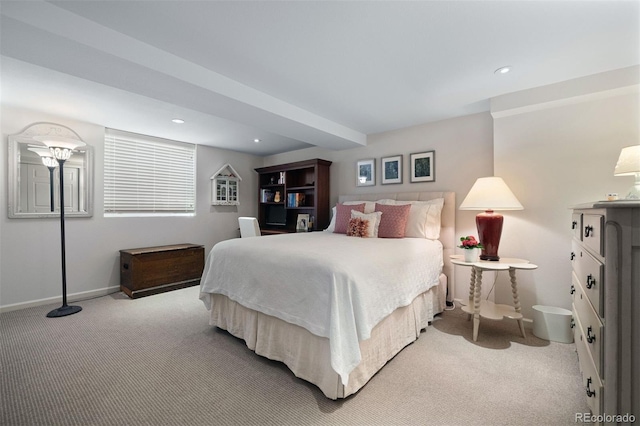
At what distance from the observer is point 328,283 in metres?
1.59

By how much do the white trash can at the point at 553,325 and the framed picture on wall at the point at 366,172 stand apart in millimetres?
2402

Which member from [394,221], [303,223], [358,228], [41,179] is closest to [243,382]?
[358,228]

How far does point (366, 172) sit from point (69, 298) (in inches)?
168

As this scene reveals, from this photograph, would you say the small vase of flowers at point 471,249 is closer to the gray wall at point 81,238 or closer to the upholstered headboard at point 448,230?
the upholstered headboard at point 448,230

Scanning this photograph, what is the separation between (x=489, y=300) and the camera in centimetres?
285

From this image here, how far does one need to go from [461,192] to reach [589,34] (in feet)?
5.59

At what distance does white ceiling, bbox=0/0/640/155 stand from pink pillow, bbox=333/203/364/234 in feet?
3.97

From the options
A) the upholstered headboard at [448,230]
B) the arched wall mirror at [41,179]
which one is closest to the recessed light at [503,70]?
the upholstered headboard at [448,230]

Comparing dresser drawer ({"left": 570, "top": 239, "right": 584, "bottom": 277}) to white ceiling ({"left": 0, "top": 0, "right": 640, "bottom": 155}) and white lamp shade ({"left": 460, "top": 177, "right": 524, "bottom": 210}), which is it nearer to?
white lamp shade ({"left": 460, "top": 177, "right": 524, "bottom": 210})

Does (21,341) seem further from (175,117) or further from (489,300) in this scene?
(489,300)

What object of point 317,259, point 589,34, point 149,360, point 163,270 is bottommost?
point 149,360

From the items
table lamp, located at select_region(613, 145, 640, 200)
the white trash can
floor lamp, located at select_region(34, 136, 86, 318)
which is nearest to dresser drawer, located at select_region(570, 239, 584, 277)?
table lamp, located at select_region(613, 145, 640, 200)

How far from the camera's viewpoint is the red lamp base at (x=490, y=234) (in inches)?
97.0

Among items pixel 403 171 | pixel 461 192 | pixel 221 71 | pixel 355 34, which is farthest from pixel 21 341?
pixel 461 192
